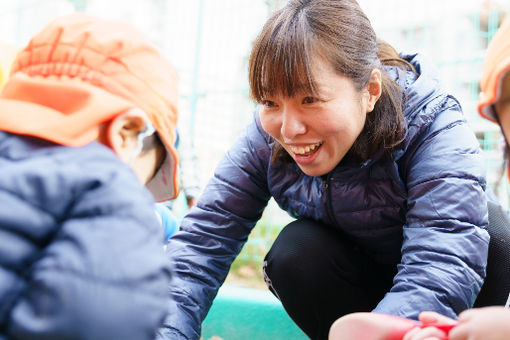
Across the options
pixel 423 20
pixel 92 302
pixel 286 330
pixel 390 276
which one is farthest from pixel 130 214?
pixel 423 20

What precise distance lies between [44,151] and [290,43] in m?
0.49

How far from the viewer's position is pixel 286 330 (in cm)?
147

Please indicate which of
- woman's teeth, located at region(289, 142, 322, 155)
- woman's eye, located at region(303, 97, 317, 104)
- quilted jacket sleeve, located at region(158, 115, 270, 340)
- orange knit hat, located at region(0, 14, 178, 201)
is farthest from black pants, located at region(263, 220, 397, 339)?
orange knit hat, located at region(0, 14, 178, 201)

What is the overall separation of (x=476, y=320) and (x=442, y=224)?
1.06 ft

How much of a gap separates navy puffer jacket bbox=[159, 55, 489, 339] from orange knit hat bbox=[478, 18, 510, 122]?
0.60 feet

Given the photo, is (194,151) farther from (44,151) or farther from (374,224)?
(44,151)

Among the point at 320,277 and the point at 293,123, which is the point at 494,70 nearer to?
the point at 293,123

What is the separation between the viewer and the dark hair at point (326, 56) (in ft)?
3.13

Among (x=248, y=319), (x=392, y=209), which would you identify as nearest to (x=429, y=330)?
(x=392, y=209)

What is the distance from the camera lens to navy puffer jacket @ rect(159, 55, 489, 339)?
93cm

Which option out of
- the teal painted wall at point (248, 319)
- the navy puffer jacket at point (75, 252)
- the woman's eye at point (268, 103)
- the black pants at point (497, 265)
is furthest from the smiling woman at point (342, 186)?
the navy puffer jacket at point (75, 252)

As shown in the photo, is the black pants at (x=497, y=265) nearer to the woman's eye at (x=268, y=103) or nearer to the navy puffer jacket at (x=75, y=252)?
the woman's eye at (x=268, y=103)

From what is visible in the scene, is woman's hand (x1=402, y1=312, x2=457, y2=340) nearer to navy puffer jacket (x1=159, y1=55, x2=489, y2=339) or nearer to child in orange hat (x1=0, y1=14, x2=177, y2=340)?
navy puffer jacket (x1=159, y1=55, x2=489, y2=339)

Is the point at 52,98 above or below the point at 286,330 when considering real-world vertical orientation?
above
